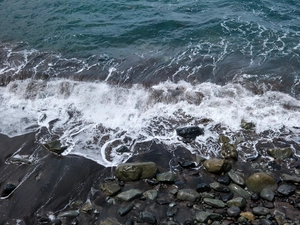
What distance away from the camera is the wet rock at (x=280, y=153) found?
1130cm

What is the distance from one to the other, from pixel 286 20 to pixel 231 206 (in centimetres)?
1801

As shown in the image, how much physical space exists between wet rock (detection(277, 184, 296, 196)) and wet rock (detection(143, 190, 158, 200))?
4197 mm

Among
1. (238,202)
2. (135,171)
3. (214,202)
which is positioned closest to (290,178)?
(238,202)

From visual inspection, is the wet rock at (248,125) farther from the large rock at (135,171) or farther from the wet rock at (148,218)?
the wet rock at (148,218)

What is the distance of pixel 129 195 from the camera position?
9.91 metres

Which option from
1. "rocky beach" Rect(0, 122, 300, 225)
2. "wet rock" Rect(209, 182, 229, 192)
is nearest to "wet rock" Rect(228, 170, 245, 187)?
"rocky beach" Rect(0, 122, 300, 225)

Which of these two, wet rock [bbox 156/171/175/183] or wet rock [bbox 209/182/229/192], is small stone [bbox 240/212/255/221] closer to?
wet rock [bbox 209/182/229/192]

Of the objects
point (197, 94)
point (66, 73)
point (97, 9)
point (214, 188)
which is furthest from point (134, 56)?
point (214, 188)

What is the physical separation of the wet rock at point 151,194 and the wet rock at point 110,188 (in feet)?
3.30

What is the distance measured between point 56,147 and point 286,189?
909 centimetres

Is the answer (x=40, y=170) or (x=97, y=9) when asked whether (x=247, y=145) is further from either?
(x=97, y=9)

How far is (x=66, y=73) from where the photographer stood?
1784 cm

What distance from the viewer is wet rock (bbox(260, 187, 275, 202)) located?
9.54 metres

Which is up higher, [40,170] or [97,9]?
[97,9]
